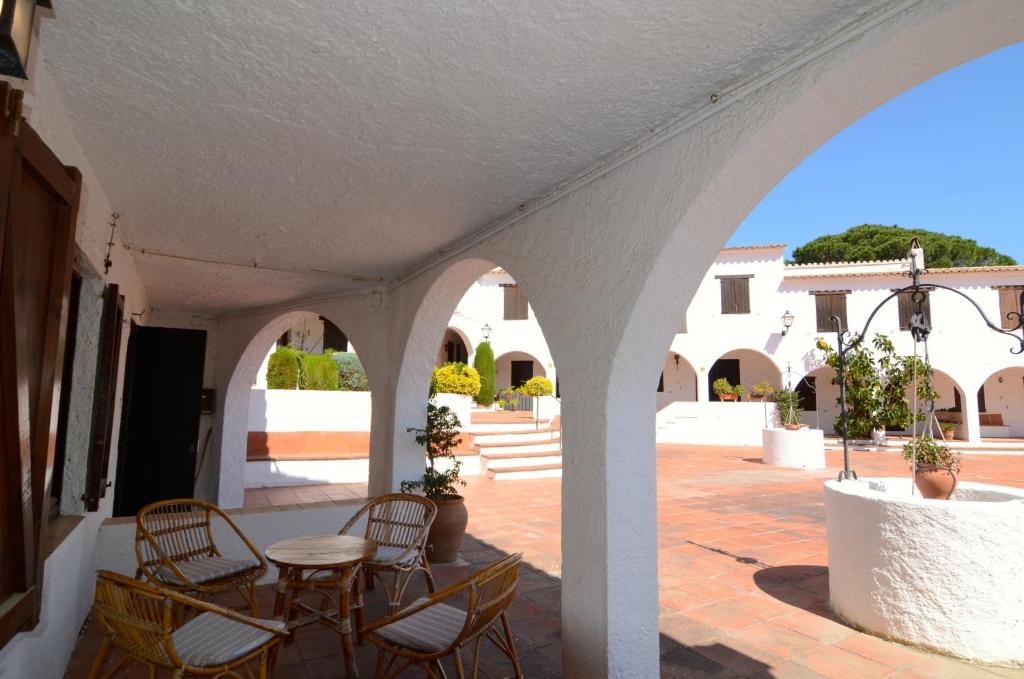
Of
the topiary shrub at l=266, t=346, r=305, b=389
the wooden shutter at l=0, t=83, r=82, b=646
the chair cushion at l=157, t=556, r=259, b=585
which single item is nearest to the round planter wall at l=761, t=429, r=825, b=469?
the topiary shrub at l=266, t=346, r=305, b=389

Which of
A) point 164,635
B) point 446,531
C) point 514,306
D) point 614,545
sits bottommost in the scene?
point 446,531

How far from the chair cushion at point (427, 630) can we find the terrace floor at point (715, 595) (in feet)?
2.21

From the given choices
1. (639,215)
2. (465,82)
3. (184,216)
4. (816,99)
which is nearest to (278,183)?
(184,216)

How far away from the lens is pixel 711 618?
3627 mm

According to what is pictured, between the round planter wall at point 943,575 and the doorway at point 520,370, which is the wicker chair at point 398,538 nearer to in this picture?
the round planter wall at point 943,575

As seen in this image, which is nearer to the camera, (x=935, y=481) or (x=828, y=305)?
(x=935, y=481)

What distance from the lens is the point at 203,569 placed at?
3.28 m

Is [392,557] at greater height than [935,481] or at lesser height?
lesser

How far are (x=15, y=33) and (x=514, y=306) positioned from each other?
18876mm

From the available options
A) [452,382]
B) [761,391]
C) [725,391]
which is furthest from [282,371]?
[761,391]

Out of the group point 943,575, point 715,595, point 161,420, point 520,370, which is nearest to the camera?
point 943,575

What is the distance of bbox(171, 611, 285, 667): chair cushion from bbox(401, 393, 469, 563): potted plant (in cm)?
226

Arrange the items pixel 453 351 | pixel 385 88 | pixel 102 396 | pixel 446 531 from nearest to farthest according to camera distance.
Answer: pixel 385 88, pixel 102 396, pixel 446 531, pixel 453 351

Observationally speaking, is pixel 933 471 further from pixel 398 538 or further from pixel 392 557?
pixel 398 538
